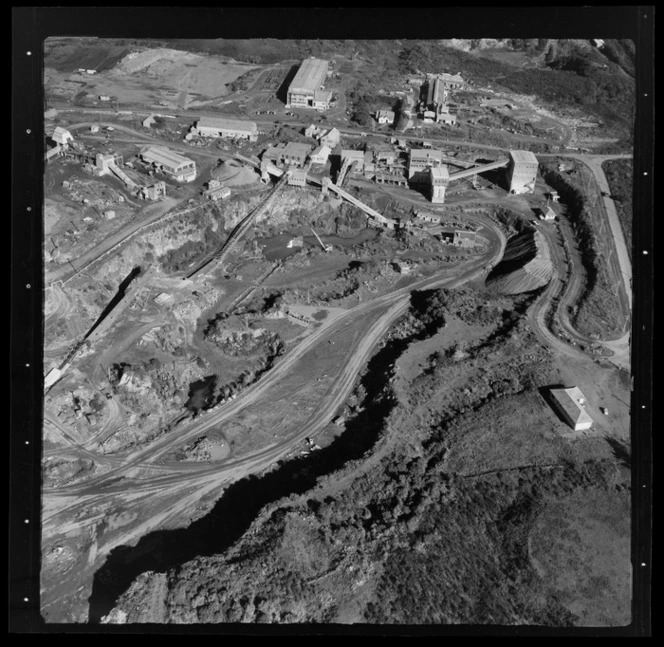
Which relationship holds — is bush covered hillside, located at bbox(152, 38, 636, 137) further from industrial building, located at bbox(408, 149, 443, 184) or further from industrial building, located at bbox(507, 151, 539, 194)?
industrial building, located at bbox(507, 151, 539, 194)

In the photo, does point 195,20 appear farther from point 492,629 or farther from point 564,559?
point 564,559

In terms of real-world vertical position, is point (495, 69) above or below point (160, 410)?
above

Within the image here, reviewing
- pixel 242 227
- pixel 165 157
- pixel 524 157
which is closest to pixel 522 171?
pixel 524 157

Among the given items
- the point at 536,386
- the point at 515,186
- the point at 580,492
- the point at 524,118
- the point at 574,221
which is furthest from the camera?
the point at 524,118

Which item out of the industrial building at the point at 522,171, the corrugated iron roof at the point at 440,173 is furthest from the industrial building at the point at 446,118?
the corrugated iron roof at the point at 440,173

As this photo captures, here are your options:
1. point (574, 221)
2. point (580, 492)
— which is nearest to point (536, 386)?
point (580, 492)
